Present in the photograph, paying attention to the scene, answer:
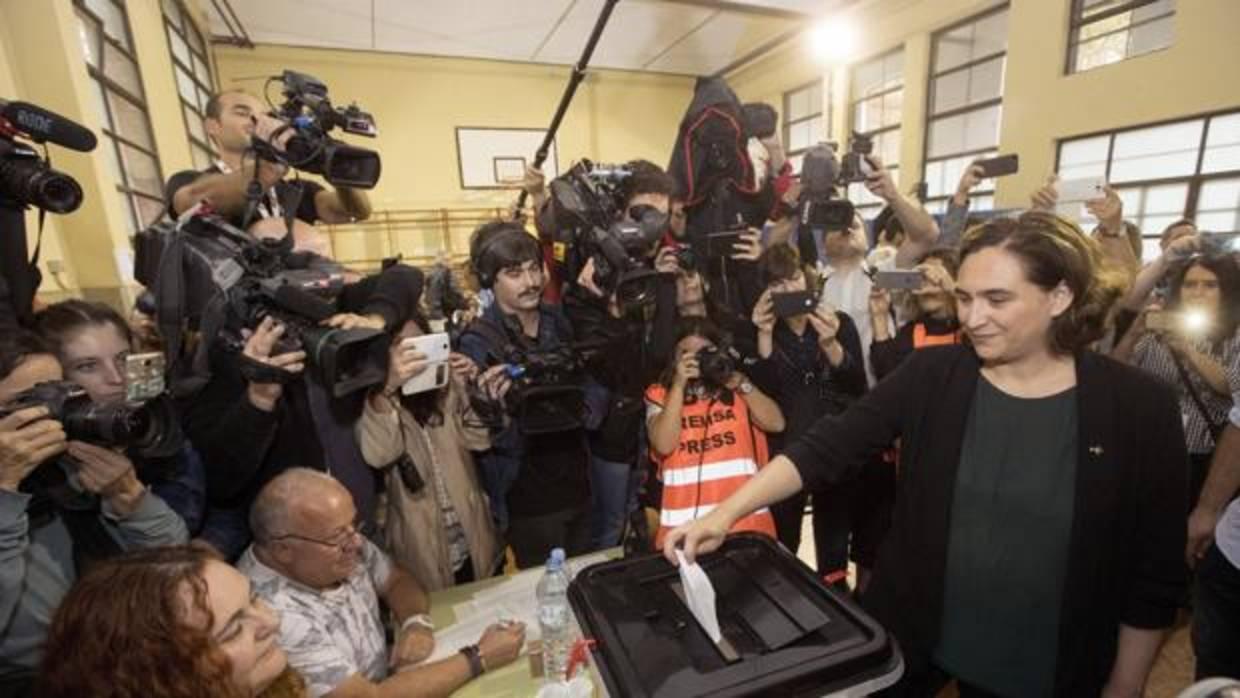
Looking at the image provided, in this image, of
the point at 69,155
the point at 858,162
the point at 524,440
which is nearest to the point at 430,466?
the point at 524,440

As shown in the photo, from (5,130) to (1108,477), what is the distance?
92.3 inches

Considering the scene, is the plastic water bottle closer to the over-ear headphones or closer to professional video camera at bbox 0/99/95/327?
the over-ear headphones

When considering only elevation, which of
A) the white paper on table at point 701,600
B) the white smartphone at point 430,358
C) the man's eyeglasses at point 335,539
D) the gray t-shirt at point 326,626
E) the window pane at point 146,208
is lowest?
→ the gray t-shirt at point 326,626

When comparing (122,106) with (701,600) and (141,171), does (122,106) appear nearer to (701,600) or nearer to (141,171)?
(141,171)

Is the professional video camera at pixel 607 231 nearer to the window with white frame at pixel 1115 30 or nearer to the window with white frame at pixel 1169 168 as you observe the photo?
the window with white frame at pixel 1169 168

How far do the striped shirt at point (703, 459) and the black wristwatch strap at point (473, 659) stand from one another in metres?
0.77

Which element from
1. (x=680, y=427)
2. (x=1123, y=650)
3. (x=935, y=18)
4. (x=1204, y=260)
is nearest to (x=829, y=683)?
(x=1123, y=650)

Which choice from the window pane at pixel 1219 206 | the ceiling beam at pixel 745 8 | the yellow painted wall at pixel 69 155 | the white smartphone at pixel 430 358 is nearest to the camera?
the white smartphone at pixel 430 358

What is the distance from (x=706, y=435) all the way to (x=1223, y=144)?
650 centimetres

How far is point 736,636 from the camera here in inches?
34.6

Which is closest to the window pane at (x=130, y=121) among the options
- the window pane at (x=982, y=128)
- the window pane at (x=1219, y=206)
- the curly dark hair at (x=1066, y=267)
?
the curly dark hair at (x=1066, y=267)

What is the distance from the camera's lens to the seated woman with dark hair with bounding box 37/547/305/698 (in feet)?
2.43

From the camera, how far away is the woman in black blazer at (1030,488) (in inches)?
43.5

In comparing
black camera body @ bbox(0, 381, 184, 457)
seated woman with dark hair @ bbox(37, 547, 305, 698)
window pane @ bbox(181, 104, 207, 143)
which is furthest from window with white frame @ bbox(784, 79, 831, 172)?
seated woman with dark hair @ bbox(37, 547, 305, 698)
